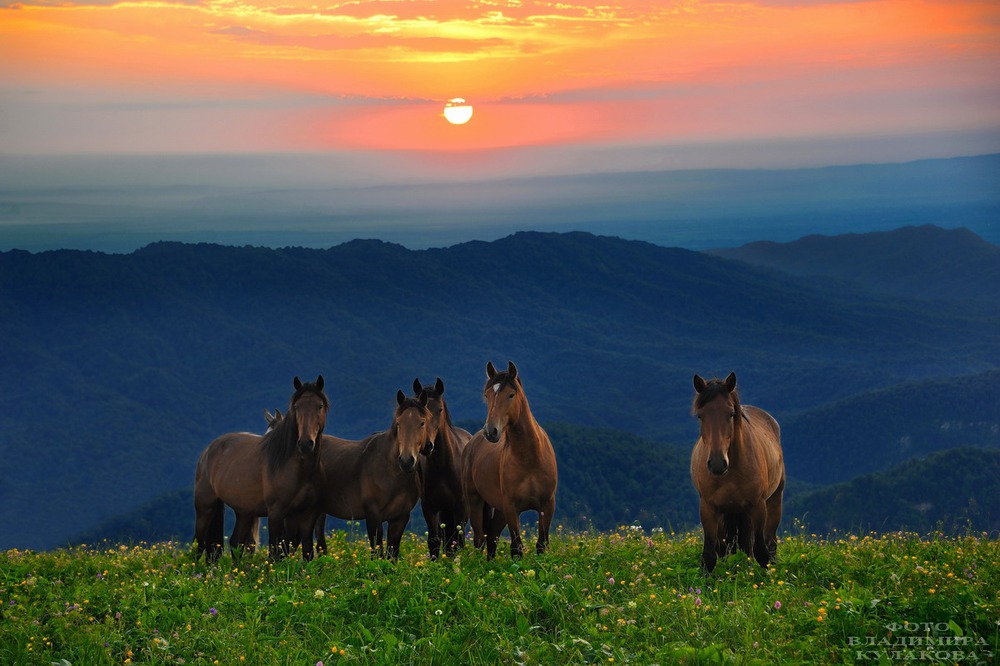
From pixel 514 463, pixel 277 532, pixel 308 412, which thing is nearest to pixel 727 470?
pixel 514 463

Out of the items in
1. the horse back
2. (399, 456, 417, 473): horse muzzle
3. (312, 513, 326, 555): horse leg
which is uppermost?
(399, 456, 417, 473): horse muzzle

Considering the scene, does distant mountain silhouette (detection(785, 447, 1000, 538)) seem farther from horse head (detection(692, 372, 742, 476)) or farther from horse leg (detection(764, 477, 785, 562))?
horse head (detection(692, 372, 742, 476))

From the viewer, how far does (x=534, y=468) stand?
1381 cm

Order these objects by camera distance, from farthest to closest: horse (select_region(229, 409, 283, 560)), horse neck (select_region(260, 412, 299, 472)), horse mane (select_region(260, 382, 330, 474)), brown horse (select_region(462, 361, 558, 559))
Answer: horse (select_region(229, 409, 283, 560)), horse neck (select_region(260, 412, 299, 472)), horse mane (select_region(260, 382, 330, 474)), brown horse (select_region(462, 361, 558, 559))

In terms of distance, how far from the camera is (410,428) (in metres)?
13.2

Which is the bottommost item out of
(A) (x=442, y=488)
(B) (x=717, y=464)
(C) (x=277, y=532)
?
(C) (x=277, y=532)

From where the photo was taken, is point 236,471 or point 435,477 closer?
point 435,477

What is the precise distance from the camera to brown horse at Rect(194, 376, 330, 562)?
45.4 feet

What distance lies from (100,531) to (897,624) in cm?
13514

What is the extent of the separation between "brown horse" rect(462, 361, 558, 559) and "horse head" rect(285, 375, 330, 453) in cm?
226

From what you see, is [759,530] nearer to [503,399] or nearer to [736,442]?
[736,442]

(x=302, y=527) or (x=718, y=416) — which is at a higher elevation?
(x=718, y=416)

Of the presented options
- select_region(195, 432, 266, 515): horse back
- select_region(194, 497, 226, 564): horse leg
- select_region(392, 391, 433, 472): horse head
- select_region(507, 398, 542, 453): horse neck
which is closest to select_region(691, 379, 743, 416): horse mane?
select_region(507, 398, 542, 453): horse neck

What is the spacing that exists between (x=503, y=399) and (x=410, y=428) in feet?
4.21
